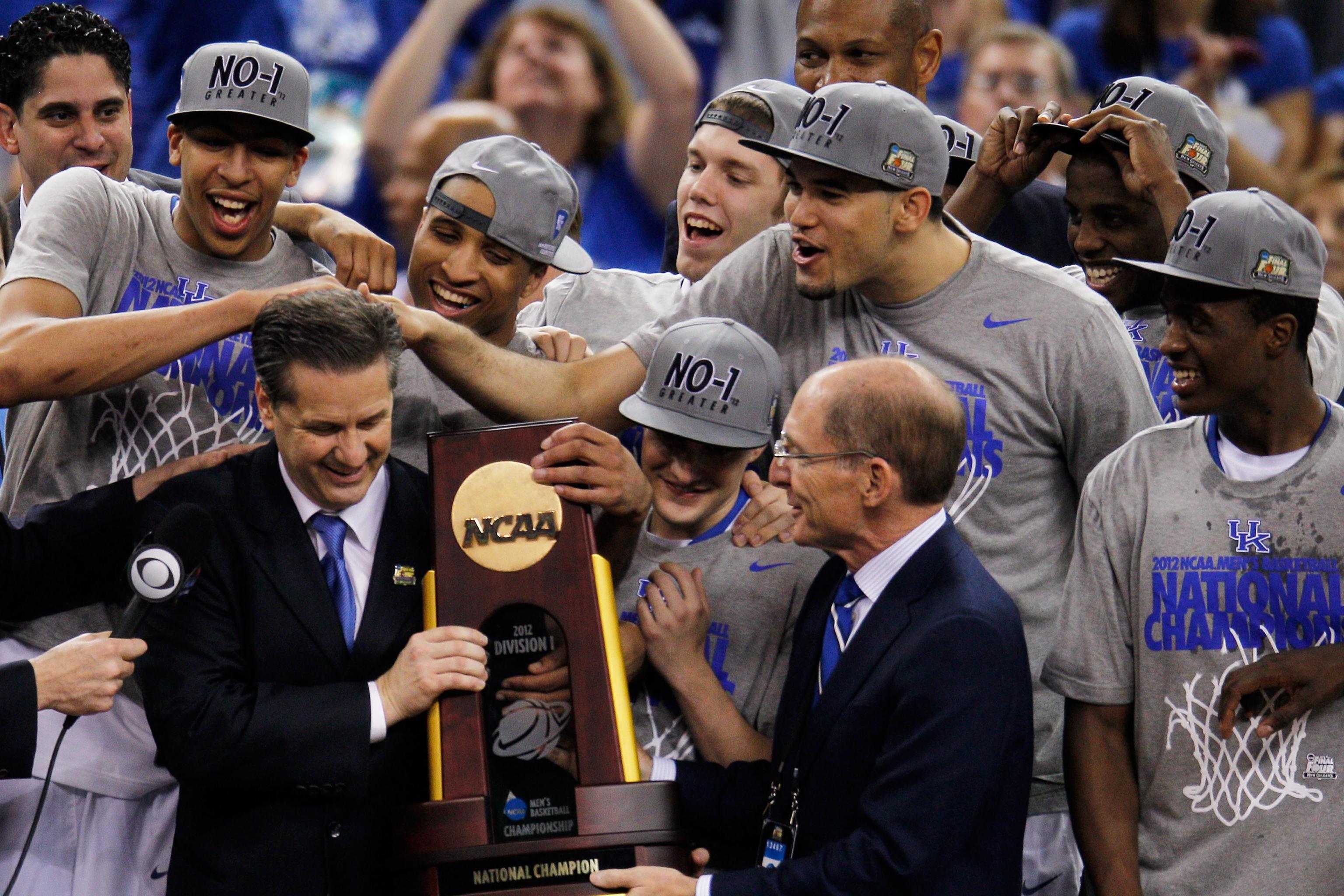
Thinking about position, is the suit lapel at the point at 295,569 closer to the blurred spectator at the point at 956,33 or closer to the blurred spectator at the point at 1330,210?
the blurred spectator at the point at 1330,210

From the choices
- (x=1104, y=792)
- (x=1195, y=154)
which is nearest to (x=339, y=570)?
(x=1104, y=792)

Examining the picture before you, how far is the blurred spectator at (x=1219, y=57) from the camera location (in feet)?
29.0

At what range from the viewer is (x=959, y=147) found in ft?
14.2

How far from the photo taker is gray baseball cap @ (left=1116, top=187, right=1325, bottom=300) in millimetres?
3152

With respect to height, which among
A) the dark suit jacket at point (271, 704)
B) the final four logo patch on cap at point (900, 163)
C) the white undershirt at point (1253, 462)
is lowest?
the dark suit jacket at point (271, 704)

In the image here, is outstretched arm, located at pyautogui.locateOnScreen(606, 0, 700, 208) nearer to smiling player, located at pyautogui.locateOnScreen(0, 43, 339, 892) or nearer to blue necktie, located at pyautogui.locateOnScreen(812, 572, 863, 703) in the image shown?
smiling player, located at pyautogui.locateOnScreen(0, 43, 339, 892)

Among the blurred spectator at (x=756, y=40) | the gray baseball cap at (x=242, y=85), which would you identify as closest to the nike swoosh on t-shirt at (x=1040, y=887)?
the gray baseball cap at (x=242, y=85)

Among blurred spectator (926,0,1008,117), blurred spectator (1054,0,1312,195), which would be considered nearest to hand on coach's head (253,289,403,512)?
blurred spectator (926,0,1008,117)

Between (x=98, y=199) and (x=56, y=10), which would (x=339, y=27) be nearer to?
(x=56, y=10)

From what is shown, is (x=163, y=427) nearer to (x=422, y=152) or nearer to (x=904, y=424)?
(x=904, y=424)

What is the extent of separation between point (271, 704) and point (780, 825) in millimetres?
911

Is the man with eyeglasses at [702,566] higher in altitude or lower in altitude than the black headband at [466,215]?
lower

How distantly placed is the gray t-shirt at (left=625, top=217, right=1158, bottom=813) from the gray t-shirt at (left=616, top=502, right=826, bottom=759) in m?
0.42

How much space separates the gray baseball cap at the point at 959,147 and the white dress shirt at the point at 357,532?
75.7 inches
